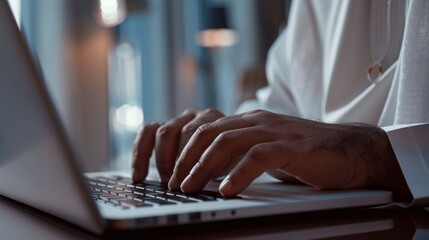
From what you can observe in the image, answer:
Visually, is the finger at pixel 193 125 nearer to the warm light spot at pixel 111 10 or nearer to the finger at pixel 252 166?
the finger at pixel 252 166

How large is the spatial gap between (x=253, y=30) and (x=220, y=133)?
501 cm

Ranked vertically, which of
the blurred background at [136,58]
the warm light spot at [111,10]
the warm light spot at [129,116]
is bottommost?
the warm light spot at [129,116]

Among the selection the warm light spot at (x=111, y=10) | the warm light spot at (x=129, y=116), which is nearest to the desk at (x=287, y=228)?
the warm light spot at (x=111, y=10)

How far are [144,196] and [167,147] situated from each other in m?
0.20

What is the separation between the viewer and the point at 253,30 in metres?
5.43

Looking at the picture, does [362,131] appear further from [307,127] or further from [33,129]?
[33,129]

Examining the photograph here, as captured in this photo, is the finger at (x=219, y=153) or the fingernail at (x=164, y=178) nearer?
the finger at (x=219, y=153)

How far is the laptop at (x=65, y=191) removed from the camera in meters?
0.33

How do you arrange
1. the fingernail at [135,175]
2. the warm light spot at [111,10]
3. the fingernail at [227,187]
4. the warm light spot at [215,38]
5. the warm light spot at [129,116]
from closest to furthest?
1. the fingernail at [227,187]
2. the fingernail at [135,175]
3. the warm light spot at [111,10]
4. the warm light spot at [129,116]
5. the warm light spot at [215,38]

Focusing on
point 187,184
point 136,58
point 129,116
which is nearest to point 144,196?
point 187,184

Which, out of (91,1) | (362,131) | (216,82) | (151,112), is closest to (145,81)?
(151,112)

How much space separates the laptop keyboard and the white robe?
0.19 meters

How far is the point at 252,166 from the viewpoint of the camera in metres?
0.44

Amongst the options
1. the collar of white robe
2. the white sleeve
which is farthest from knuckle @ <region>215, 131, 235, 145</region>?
the collar of white robe
